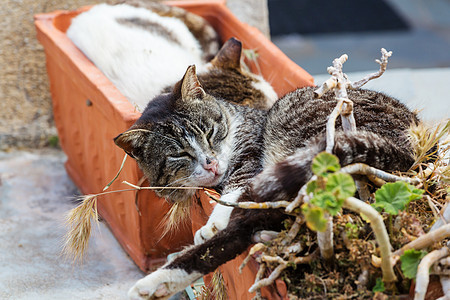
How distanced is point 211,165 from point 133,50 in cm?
105

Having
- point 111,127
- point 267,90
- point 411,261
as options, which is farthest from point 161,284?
point 267,90

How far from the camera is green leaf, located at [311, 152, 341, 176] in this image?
112cm

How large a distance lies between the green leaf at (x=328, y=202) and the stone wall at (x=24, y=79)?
99.9 inches

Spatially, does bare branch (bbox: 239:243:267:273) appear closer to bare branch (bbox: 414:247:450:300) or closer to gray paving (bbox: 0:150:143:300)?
bare branch (bbox: 414:247:450:300)

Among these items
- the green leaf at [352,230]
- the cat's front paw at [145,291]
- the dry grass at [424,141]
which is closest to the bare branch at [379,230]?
the green leaf at [352,230]

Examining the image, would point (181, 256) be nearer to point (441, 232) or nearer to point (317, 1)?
point (441, 232)

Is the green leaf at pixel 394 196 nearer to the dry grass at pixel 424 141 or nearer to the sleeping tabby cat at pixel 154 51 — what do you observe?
the dry grass at pixel 424 141

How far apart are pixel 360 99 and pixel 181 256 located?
77 centimetres

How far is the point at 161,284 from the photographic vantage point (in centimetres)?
140

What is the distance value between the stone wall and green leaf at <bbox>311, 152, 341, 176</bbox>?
8.18 ft

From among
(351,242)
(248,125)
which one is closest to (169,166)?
(248,125)

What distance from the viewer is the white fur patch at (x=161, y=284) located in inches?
54.5

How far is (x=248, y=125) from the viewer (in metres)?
2.01

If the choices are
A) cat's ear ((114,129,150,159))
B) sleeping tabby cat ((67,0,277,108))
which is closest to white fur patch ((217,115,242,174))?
cat's ear ((114,129,150,159))
